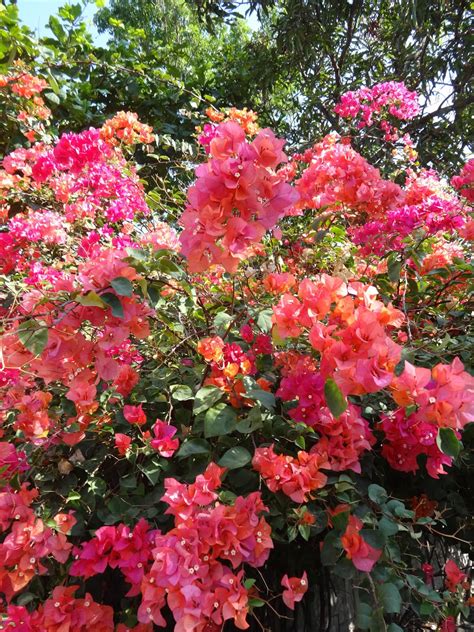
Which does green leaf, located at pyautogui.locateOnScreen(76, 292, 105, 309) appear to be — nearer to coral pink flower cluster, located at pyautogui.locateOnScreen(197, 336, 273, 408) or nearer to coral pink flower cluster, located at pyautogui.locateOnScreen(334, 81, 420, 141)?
coral pink flower cluster, located at pyautogui.locateOnScreen(197, 336, 273, 408)

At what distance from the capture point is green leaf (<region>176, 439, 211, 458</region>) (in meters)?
0.93

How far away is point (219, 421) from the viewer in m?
0.92

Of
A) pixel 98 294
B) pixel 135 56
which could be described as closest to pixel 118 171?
pixel 98 294

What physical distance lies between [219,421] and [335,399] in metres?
0.28

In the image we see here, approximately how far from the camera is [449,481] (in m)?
1.08

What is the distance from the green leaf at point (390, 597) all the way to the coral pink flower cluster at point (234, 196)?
59cm

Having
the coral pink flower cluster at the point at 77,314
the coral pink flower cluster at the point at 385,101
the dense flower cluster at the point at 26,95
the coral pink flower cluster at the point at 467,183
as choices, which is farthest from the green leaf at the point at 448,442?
the coral pink flower cluster at the point at 385,101

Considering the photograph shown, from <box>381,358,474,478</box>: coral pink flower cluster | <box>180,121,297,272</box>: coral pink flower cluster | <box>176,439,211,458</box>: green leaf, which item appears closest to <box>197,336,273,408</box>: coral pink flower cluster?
<box>176,439,211,458</box>: green leaf

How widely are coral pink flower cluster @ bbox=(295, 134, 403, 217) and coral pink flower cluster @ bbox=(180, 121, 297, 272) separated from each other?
725mm

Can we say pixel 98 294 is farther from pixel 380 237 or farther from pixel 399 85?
pixel 399 85

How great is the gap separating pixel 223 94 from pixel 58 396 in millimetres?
4187

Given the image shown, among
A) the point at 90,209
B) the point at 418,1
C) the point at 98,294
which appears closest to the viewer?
the point at 98,294

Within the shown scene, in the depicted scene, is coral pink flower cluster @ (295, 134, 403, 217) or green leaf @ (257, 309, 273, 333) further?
coral pink flower cluster @ (295, 134, 403, 217)

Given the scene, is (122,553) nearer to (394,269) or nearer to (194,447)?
(194,447)
